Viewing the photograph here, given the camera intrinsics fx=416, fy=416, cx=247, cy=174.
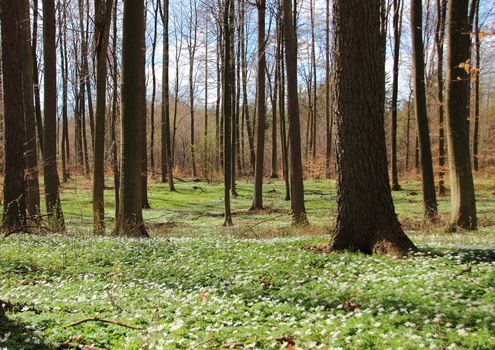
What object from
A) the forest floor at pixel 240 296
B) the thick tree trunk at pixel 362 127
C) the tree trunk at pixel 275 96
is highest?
the tree trunk at pixel 275 96

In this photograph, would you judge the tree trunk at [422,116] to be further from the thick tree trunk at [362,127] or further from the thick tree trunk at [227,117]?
the thick tree trunk at [362,127]

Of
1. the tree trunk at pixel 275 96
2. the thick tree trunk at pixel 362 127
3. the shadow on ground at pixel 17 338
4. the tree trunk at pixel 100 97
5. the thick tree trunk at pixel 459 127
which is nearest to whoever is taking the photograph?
the shadow on ground at pixel 17 338

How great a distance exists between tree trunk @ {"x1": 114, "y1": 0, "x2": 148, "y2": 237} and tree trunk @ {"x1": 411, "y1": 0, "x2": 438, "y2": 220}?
8631mm

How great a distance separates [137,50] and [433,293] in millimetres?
9187

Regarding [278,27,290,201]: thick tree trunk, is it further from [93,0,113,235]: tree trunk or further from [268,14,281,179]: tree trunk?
[93,0,113,235]: tree trunk

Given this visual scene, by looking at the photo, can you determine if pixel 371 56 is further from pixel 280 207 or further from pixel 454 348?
pixel 280 207

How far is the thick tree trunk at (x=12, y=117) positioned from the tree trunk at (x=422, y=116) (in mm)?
11877

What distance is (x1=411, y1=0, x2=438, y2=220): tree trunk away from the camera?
13250mm

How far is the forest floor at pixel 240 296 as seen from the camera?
3680 millimetres

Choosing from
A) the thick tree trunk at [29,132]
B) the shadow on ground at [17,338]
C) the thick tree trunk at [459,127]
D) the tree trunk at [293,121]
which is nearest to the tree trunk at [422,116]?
the thick tree trunk at [459,127]

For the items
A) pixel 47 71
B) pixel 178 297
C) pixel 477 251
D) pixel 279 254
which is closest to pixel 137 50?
pixel 47 71

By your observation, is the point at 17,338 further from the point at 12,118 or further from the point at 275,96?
the point at 275,96

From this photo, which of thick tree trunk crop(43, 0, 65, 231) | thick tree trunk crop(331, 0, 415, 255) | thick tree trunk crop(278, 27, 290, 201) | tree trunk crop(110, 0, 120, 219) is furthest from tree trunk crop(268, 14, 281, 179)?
thick tree trunk crop(331, 0, 415, 255)

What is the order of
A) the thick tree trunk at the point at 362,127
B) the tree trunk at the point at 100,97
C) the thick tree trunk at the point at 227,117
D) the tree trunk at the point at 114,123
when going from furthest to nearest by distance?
the thick tree trunk at the point at 227,117 → the tree trunk at the point at 114,123 → the tree trunk at the point at 100,97 → the thick tree trunk at the point at 362,127
